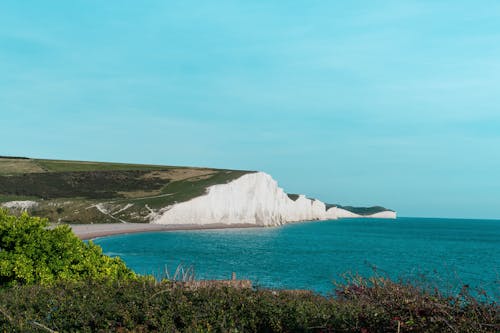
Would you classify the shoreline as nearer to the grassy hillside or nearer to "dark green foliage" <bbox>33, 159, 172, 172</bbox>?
the grassy hillside

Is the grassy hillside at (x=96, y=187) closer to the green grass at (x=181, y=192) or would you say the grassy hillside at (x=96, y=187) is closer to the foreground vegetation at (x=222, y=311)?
the green grass at (x=181, y=192)

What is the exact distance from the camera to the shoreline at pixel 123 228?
81.7m

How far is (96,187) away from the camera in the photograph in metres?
138

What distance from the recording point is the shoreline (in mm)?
81669

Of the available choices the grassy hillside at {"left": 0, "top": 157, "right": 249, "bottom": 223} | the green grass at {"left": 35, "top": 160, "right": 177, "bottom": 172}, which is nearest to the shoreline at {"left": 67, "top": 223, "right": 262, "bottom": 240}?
the grassy hillside at {"left": 0, "top": 157, "right": 249, "bottom": 223}

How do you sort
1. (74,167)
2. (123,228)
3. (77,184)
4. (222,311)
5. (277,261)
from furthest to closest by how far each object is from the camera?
(74,167), (77,184), (123,228), (277,261), (222,311)

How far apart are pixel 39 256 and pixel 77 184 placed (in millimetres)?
129108

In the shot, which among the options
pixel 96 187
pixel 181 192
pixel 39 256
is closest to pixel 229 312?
pixel 39 256

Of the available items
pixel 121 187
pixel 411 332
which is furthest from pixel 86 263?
pixel 121 187

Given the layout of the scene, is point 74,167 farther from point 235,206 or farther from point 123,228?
point 123,228

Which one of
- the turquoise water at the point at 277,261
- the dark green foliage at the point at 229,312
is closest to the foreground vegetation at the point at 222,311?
the dark green foliage at the point at 229,312

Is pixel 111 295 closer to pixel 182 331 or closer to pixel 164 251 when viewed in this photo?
pixel 182 331

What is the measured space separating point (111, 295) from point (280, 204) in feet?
456

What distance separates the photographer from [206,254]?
60.5 m
